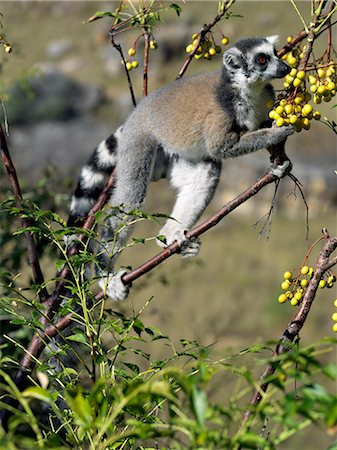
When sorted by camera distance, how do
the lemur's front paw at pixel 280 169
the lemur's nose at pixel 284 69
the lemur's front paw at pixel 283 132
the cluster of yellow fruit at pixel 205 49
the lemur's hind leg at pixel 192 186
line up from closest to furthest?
the lemur's front paw at pixel 280 169 → the lemur's front paw at pixel 283 132 → the cluster of yellow fruit at pixel 205 49 → the lemur's nose at pixel 284 69 → the lemur's hind leg at pixel 192 186

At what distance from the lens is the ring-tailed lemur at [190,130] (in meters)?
3.89

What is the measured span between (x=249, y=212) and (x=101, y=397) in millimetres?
13423

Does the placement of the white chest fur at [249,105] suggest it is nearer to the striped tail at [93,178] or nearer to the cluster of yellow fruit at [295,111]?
the striped tail at [93,178]

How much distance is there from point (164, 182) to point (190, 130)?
1250cm

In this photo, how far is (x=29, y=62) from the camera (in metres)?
23.6

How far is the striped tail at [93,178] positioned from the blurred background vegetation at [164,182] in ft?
1.18

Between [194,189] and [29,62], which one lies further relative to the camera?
[29,62]

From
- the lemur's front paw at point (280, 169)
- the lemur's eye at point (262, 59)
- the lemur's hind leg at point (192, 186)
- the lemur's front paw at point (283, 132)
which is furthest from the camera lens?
the lemur's hind leg at point (192, 186)

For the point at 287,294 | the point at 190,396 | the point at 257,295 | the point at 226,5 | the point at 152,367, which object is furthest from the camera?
the point at 257,295

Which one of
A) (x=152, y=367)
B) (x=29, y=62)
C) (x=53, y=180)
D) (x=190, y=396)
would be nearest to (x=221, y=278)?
(x=53, y=180)

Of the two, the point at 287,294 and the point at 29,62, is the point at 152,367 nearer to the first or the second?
the point at 287,294

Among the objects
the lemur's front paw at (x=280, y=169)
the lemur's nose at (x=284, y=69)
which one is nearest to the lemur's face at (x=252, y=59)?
the lemur's nose at (x=284, y=69)

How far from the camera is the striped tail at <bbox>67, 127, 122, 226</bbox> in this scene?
365cm

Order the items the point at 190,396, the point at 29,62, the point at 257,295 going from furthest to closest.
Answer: the point at 29,62
the point at 257,295
the point at 190,396
